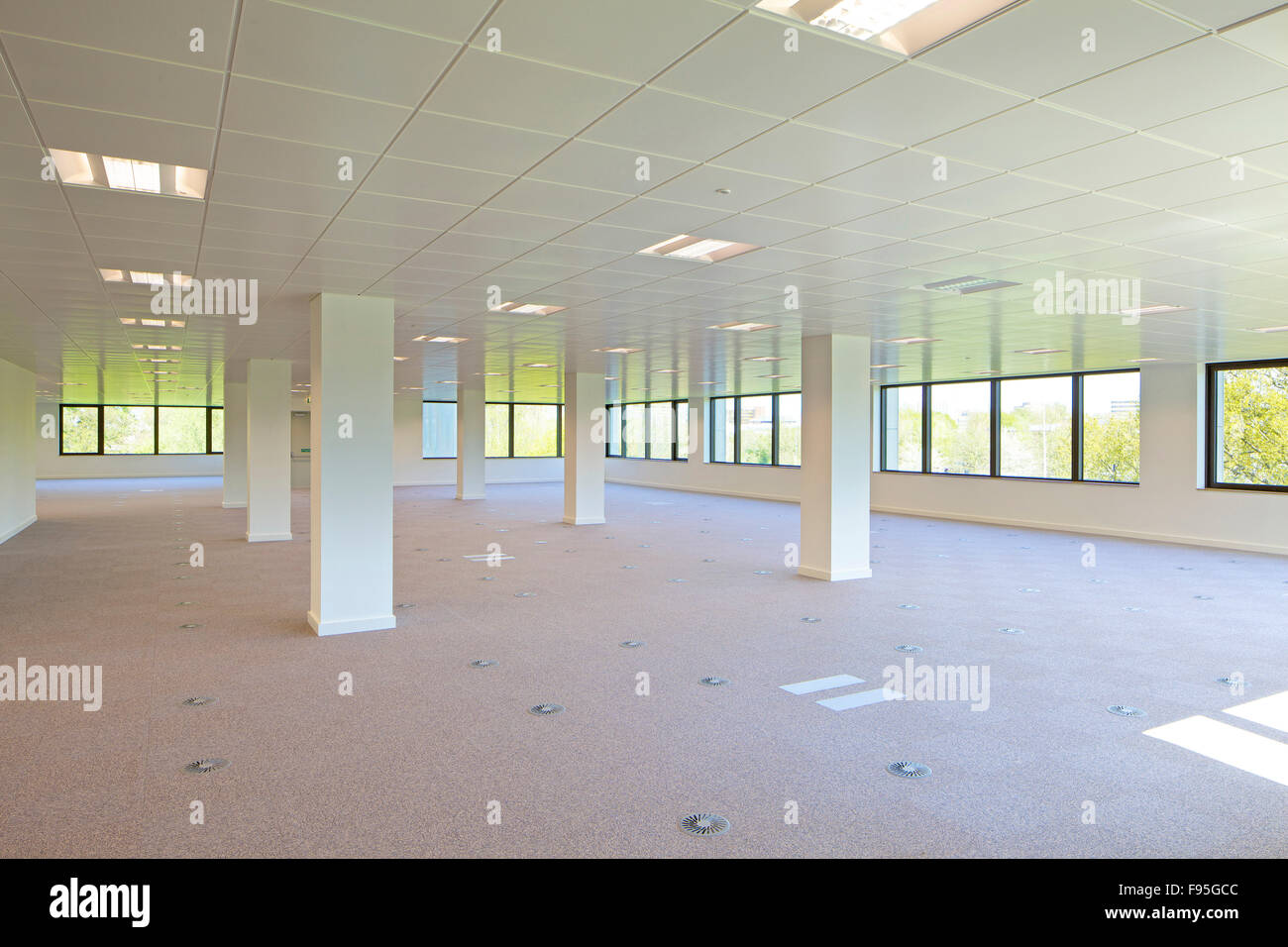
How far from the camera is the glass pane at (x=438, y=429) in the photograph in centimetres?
2922

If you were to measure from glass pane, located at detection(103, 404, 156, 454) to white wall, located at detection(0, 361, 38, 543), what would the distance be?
54.1 feet

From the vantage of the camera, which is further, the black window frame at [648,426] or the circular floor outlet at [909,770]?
the black window frame at [648,426]

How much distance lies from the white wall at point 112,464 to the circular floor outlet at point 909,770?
30703mm

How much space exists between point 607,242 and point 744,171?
1.74 m

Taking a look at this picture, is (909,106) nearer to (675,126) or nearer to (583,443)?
(675,126)

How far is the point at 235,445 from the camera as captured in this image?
18.8 metres

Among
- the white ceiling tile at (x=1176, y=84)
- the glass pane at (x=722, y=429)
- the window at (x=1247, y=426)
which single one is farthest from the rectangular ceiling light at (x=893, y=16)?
the glass pane at (x=722, y=429)

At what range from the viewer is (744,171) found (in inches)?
173

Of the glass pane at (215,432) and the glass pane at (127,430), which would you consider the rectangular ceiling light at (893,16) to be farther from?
the glass pane at (127,430)

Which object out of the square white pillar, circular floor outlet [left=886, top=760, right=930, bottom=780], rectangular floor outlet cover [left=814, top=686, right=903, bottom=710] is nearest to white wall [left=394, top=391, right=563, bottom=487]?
the square white pillar

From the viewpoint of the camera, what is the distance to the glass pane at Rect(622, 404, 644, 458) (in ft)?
97.8

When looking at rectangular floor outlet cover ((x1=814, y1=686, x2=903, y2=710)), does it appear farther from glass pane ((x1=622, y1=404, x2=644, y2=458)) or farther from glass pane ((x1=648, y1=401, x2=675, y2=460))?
glass pane ((x1=622, y1=404, x2=644, y2=458))

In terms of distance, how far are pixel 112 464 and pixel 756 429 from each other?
2455 cm
